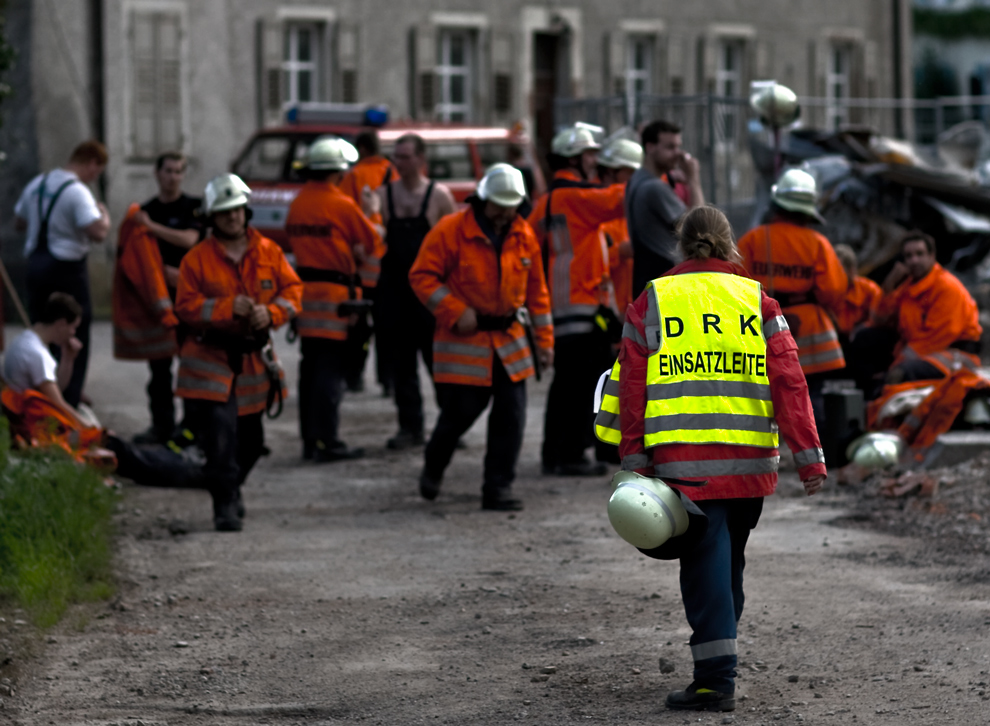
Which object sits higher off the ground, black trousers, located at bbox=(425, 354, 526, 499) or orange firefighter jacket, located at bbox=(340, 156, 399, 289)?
orange firefighter jacket, located at bbox=(340, 156, 399, 289)

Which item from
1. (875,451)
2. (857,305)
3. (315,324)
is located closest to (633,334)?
(875,451)

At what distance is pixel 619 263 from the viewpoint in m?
10.2

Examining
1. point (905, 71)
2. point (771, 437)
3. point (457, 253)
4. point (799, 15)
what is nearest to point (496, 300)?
point (457, 253)

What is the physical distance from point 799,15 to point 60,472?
80.7 ft

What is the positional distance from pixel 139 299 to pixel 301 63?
15.0 metres

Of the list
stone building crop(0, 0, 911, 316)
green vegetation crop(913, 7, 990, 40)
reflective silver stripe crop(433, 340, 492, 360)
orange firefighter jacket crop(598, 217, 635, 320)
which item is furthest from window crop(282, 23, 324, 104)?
green vegetation crop(913, 7, 990, 40)

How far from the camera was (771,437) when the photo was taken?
5242 millimetres

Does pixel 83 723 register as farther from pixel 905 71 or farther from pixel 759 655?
pixel 905 71

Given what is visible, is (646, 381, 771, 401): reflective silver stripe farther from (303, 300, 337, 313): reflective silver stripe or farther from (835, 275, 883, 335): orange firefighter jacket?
(835, 275, 883, 335): orange firefighter jacket

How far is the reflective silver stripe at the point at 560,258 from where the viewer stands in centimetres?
966

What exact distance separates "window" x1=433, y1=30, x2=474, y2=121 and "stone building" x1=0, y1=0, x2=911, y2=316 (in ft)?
0.07

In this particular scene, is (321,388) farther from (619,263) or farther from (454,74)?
(454,74)

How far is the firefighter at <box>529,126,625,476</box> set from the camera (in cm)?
962

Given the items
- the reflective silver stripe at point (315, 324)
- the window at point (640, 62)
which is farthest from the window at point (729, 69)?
the reflective silver stripe at point (315, 324)
